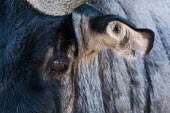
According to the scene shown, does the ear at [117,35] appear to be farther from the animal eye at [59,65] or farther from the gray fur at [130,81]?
the gray fur at [130,81]

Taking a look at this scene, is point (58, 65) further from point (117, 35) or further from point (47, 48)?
point (117, 35)

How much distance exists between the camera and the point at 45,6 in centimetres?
305

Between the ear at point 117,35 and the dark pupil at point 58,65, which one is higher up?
the ear at point 117,35

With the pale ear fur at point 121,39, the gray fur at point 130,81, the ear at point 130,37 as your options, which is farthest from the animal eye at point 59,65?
the gray fur at point 130,81

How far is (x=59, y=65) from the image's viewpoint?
3.01m

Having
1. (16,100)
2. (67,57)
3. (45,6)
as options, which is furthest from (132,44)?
(16,100)

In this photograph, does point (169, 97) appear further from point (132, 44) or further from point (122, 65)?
point (132, 44)

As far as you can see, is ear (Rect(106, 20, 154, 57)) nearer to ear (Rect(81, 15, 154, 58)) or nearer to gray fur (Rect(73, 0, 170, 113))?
ear (Rect(81, 15, 154, 58))

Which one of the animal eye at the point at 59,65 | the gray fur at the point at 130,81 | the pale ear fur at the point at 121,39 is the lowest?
the gray fur at the point at 130,81

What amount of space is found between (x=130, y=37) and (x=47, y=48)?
0.71 meters

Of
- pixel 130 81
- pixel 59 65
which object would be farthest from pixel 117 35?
pixel 130 81

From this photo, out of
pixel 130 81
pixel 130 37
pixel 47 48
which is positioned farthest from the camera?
pixel 130 81

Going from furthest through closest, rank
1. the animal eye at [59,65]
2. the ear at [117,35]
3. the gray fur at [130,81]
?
1. the gray fur at [130,81]
2. the animal eye at [59,65]
3. the ear at [117,35]

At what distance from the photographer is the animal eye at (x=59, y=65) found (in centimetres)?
300
